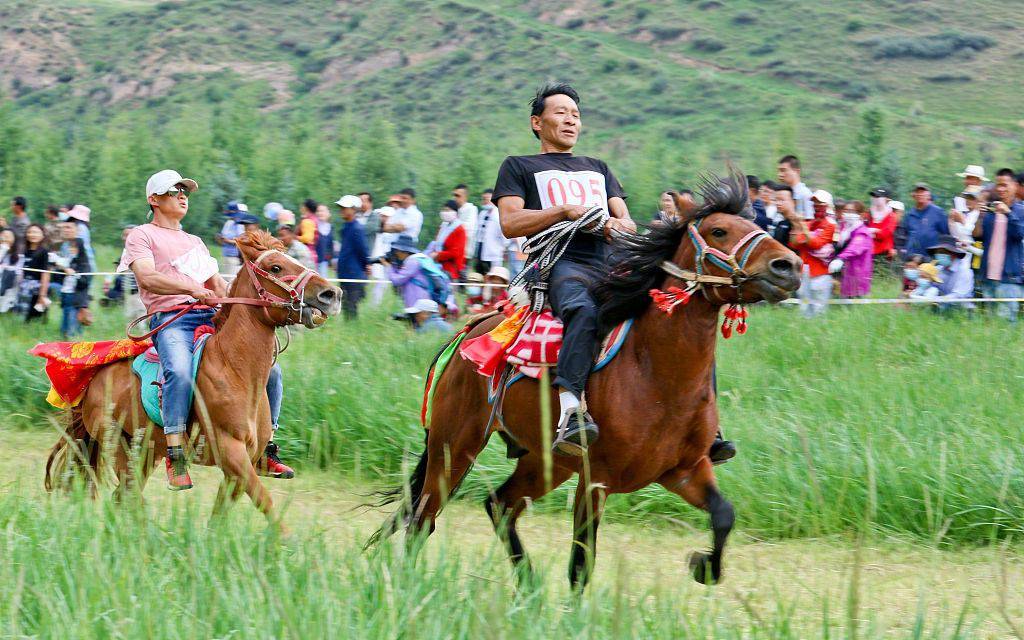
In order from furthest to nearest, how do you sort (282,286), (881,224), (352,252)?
(352,252) < (881,224) < (282,286)

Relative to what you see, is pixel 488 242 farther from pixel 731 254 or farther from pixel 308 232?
pixel 731 254

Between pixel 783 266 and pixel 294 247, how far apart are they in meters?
10.9

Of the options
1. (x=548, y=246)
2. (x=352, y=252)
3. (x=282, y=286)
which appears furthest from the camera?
(x=352, y=252)

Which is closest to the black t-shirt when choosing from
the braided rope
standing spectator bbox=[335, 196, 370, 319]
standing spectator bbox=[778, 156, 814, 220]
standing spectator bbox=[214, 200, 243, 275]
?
the braided rope

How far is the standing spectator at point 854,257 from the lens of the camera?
13.3 m

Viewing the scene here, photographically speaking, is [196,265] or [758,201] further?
[758,201]

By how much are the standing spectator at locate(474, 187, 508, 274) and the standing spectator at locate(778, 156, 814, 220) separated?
152 inches

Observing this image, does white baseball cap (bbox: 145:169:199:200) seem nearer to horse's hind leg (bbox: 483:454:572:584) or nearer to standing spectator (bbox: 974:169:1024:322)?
horse's hind leg (bbox: 483:454:572:584)

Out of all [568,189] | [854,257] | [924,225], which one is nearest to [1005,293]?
[924,225]

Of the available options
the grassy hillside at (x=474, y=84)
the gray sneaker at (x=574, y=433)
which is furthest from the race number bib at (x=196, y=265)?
the grassy hillside at (x=474, y=84)

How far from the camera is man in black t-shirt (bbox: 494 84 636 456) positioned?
5.60 meters

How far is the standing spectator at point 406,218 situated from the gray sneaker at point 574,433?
983cm

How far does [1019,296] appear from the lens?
11.8 meters

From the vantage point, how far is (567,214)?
5.86 meters
